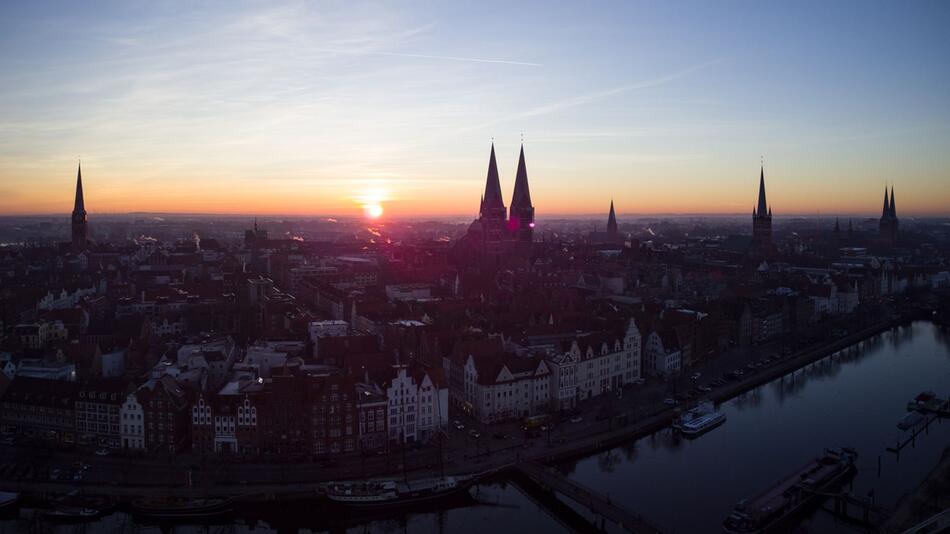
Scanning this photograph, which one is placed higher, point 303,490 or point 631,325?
point 631,325

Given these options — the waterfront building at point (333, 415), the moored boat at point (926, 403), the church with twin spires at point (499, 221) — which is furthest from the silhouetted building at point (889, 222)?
the waterfront building at point (333, 415)

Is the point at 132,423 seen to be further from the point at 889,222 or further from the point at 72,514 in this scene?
the point at 889,222

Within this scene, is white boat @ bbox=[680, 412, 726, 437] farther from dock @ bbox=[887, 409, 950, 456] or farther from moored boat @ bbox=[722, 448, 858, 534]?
dock @ bbox=[887, 409, 950, 456]

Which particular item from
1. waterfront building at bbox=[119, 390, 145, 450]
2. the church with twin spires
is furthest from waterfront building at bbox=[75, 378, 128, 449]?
the church with twin spires

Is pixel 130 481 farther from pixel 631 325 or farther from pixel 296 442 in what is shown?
pixel 631 325

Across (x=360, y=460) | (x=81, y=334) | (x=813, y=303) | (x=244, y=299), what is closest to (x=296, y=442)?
(x=360, y=460)

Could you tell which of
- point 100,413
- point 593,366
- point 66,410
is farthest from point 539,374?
point 66,410

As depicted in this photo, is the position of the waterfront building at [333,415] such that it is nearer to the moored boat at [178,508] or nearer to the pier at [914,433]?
the moored boat at [178,508]

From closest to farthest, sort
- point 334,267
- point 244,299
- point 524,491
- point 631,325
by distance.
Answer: point 524,491 < point 631,325 < point 244,299 < point 334,267
